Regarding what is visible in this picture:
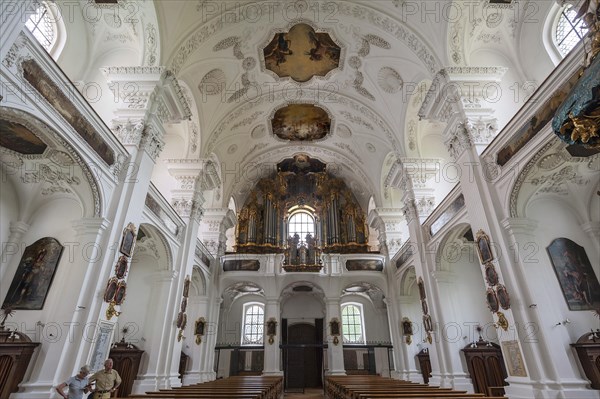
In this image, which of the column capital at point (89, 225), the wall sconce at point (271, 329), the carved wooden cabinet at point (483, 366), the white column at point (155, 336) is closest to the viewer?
the column capital at point (89, 225)

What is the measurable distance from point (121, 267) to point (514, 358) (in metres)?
8.15

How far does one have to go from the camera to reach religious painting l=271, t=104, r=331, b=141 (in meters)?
16.0

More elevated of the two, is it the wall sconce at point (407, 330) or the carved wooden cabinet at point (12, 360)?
the wall sconce at point (407, 330)

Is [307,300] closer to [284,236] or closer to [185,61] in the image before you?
[284,236]

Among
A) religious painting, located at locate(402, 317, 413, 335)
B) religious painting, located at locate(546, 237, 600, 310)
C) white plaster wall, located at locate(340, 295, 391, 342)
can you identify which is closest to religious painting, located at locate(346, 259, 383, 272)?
religious painting, located at locate(402, 317, 413, 335)

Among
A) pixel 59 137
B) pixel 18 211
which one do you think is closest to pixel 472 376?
pixel 59 137

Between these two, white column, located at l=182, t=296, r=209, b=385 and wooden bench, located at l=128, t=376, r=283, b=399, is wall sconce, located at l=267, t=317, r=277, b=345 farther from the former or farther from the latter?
wooden bench, located at l=128, t=376, r=283, b=399

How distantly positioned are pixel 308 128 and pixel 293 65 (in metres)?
4.32

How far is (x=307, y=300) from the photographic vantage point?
64.1ft

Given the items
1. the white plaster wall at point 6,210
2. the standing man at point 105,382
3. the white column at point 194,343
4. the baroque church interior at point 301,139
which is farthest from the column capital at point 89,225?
the white column at point 194,343

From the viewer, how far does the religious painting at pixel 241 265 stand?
53.5 ft

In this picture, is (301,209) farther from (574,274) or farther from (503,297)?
(574,274)

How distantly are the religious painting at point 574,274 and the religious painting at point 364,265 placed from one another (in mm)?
9395

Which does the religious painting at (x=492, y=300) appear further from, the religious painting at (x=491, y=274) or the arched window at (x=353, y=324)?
the arched window at (x=353, y=324)
